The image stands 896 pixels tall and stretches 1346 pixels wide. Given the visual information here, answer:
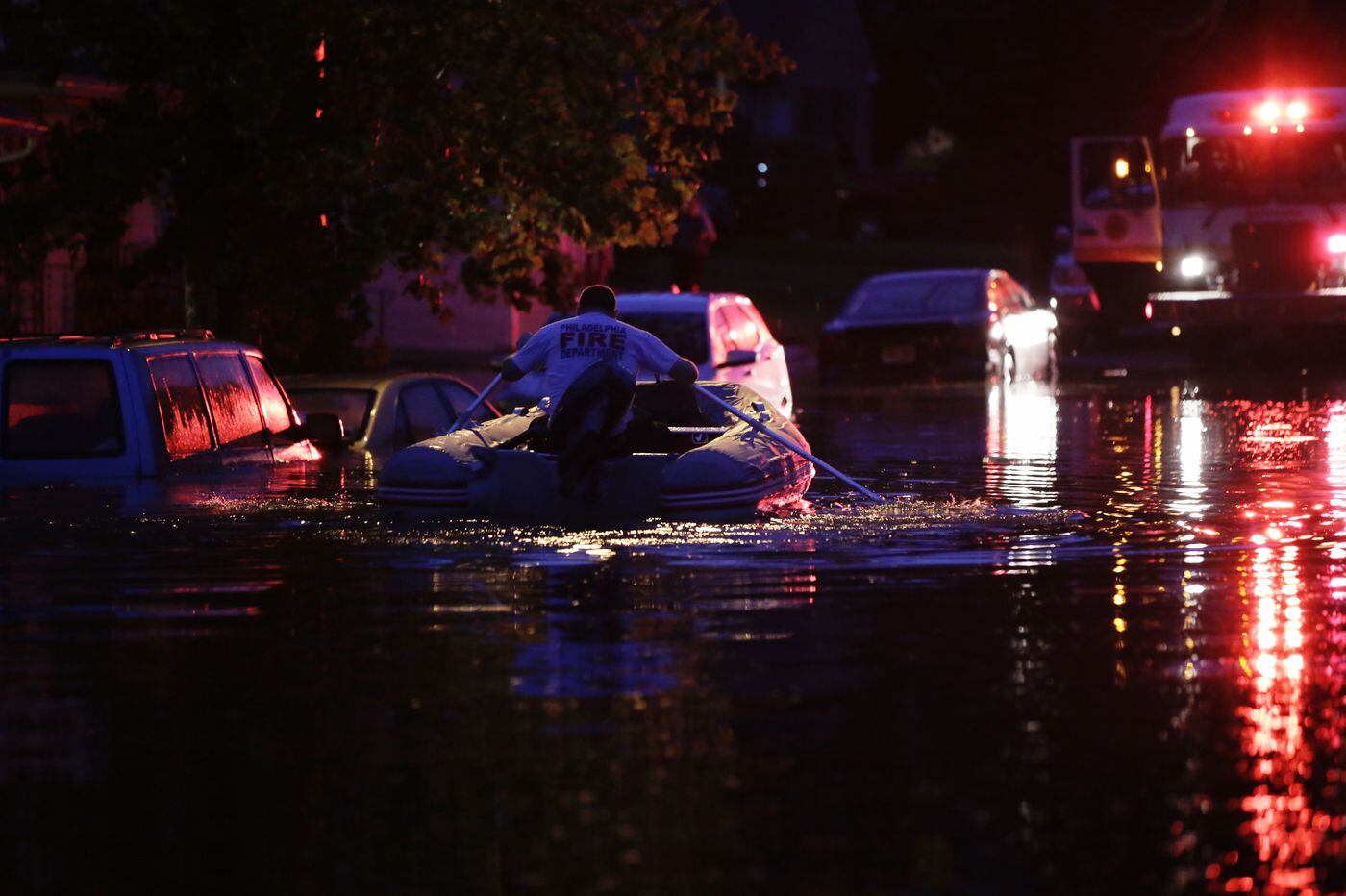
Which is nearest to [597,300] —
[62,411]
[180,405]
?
[180,405]

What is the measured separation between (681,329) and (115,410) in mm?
9658

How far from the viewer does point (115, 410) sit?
645 inches

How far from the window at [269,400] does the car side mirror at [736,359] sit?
7013 millimetres

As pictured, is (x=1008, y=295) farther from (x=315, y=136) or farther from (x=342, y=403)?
(x=342, y=403)

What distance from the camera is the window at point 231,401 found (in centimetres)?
1736

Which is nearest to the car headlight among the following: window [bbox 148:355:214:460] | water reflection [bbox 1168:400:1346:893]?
water reflection [bbox 1168:400:1346:893]

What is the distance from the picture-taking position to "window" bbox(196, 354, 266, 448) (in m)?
17.4

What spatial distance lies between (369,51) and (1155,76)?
3429 centimetres

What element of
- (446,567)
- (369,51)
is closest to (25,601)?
(446,567)

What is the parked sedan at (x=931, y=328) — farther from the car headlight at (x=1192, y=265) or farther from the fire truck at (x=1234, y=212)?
the car headlight at (x=1192, y=265)

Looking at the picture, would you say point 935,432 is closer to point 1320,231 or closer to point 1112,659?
point 1320,231

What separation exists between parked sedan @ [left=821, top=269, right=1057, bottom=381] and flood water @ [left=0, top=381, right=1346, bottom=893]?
1759 centimetres

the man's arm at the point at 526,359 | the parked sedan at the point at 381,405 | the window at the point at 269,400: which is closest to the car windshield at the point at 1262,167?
the parked sedan at the point at 381,405

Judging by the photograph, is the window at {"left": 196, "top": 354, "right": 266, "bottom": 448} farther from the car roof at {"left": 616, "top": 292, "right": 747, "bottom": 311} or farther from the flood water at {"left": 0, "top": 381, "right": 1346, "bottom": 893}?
the car roof at {"left": 616, "top": 292, "right": 747, "bottom": 311}
